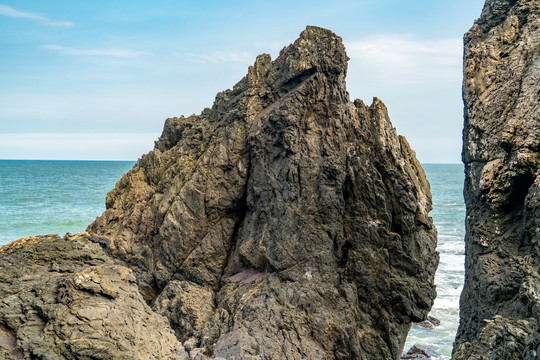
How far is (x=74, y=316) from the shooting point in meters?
7.93

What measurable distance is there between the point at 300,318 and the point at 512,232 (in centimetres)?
715

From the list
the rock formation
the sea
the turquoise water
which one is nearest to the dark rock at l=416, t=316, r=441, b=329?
the sea

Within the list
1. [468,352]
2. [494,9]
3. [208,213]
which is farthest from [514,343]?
[208,213]

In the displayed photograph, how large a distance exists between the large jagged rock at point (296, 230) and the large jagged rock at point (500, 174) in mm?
5427

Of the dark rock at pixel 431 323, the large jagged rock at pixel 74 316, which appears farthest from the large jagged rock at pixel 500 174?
the dark rock at pixel 431 323

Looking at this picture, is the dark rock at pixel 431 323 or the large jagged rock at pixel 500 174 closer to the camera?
the large jagged rock at pixel 500 174

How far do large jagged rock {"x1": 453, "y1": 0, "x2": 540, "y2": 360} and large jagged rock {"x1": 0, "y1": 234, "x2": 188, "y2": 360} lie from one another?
504cm

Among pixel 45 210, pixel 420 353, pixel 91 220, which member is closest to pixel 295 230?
pixel 420 353

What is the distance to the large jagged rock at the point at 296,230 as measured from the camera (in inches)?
569

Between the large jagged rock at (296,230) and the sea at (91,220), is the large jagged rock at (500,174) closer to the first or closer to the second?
the large jagged rock at (296,230)

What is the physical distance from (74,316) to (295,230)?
8.30 m

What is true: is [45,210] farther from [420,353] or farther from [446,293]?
[420,353]

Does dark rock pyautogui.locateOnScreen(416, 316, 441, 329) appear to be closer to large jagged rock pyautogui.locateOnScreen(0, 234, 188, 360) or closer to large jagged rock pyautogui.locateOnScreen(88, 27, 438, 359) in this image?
large jagged rock pyautogui.locateOnScreen(88, 27, 438, 359)

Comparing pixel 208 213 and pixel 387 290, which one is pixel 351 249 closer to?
pixel 387 290
